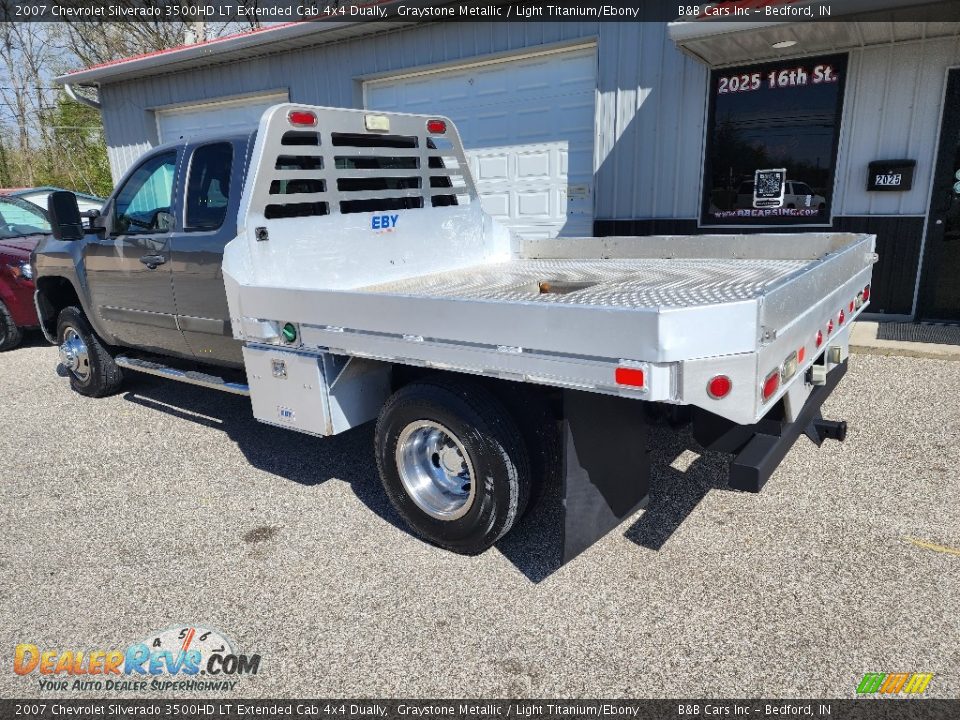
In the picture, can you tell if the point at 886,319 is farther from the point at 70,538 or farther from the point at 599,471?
the point at 70,538

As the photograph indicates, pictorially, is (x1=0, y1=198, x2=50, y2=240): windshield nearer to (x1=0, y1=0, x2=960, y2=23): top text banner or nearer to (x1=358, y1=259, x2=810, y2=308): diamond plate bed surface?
(x1=0, y1=0, x2=960, y2=23): top text banner

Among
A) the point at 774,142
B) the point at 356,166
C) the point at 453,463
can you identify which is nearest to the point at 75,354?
the point at 356,166

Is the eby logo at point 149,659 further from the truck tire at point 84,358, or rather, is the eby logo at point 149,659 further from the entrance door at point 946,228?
the entrance door at point 946,228

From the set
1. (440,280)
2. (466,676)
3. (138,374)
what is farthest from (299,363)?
(138,374)

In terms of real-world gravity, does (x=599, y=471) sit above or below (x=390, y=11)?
below

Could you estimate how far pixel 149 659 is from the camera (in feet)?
8.75

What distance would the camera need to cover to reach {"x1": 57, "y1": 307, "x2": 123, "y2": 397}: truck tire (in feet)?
19.1

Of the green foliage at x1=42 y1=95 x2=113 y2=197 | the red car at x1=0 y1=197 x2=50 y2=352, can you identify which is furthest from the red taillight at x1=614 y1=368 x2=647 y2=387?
the green foliage at x1=42 y1=95 x2=113 y2=197

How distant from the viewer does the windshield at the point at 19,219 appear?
824cm

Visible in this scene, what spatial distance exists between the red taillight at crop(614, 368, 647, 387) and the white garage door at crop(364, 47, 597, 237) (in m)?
6.86

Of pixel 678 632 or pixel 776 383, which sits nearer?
pixel 776 383

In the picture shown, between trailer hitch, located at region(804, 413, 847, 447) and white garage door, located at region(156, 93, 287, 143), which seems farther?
white garage door, located at region(156, 93, 287, 143)

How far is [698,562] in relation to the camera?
315cm

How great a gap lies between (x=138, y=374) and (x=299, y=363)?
4.04 metres
